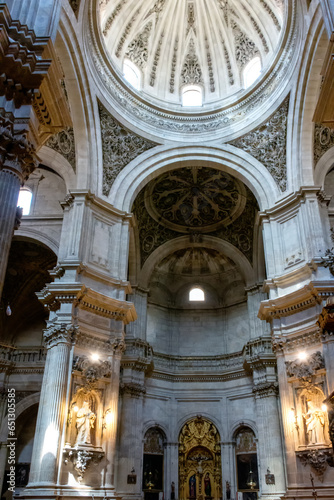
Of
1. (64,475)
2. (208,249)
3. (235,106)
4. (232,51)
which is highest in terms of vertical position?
(232,51)

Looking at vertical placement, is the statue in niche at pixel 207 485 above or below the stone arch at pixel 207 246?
below

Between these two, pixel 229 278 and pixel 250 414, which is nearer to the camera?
pixel 250 414

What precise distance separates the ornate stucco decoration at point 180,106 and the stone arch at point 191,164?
2.77ft

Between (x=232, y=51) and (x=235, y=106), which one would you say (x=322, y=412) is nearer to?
(x=235, y=106)

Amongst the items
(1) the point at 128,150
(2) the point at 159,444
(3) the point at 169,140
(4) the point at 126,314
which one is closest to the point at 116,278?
(4) the point at 126,314

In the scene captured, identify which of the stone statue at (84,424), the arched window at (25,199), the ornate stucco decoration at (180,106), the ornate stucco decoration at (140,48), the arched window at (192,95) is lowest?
the stone statue at (84,424)

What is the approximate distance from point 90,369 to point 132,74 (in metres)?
14.4

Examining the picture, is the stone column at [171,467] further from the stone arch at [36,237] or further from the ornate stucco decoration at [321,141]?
the ornate stucco decoration at [321,141]

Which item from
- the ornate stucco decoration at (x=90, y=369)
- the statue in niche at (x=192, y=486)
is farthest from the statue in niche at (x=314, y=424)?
the statue in niche at (x=192, y=486)

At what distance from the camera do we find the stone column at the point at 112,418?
44.6ft

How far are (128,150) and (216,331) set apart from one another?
10.9 m

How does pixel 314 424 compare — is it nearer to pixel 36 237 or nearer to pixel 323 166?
pixel 323 166

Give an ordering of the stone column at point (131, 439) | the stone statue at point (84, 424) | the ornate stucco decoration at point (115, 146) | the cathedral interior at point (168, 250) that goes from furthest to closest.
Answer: the ornate stucco decoration at point (115, 146)
the stone column at point (131, 439)
the stone statue at point (84, 424)
the cathedral interior at point (168, 250)

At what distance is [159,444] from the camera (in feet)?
70.4
